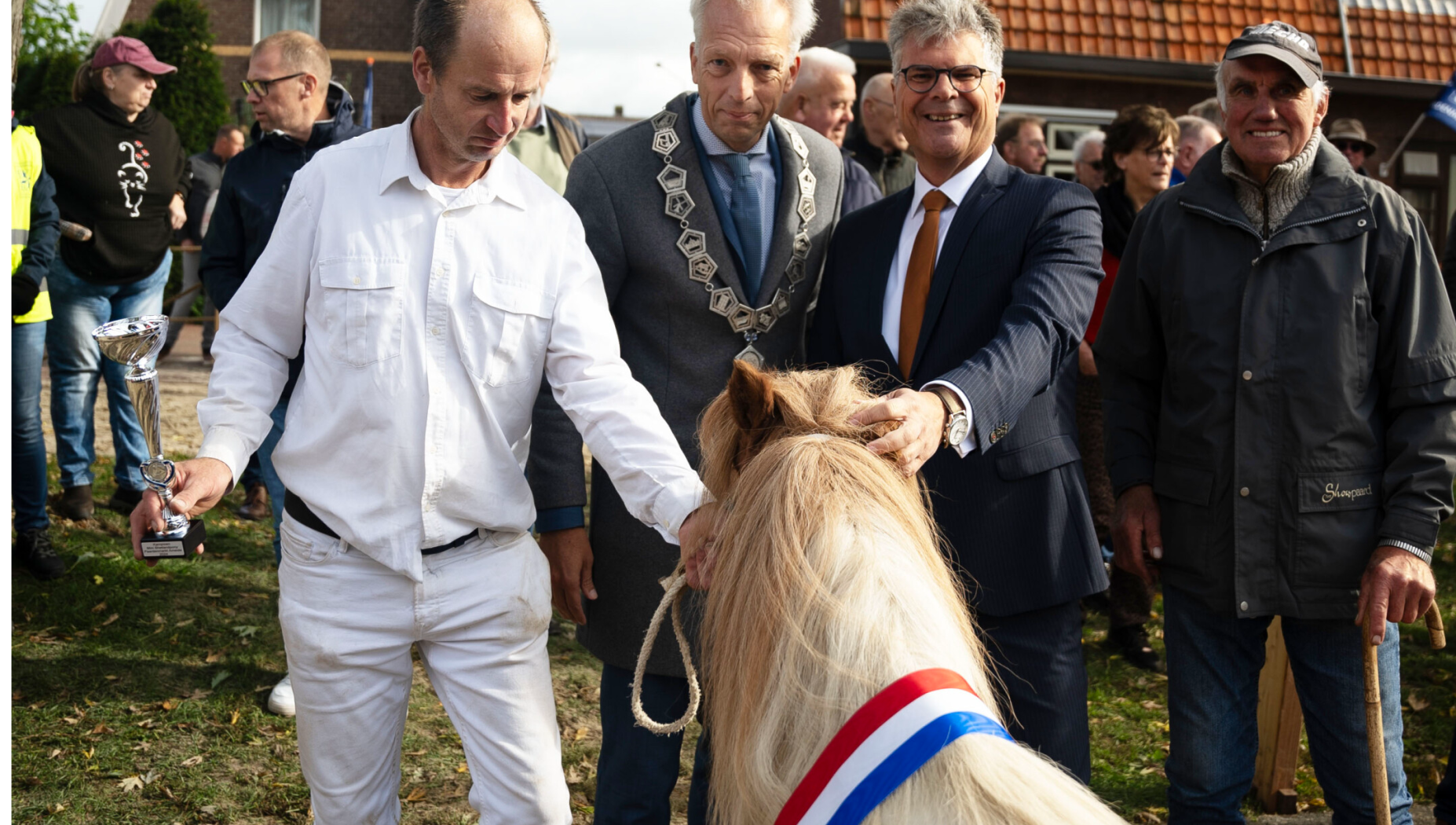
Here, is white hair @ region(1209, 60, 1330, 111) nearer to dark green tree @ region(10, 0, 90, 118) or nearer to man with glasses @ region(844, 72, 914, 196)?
man with glasses @ region(844, 72, 914, 196)

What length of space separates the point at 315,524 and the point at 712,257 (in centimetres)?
104

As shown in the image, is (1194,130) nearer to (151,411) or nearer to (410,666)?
(410,666)

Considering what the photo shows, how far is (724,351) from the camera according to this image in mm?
2746

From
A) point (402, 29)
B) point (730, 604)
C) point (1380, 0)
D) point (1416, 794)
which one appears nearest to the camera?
point (730, 604)

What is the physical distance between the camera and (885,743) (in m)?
1.48

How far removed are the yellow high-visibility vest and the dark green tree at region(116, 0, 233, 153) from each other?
12.7 m

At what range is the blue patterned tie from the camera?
277 centimetres

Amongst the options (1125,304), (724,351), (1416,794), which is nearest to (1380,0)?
(1416,794)

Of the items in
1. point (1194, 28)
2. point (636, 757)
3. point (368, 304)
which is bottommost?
point (636, 757)

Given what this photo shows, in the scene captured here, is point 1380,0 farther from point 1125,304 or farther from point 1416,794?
point 1125,304

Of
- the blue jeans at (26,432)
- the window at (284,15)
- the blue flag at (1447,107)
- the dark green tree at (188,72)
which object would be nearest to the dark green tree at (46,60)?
the dark green tree at (188,72)

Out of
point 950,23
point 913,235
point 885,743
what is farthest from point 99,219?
point 885,743

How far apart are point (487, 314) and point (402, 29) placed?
24.4 metres

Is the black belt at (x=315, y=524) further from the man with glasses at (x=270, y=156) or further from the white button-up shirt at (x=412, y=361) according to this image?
the man with glasses at (x=270, y=156)
